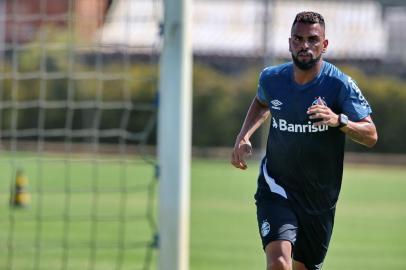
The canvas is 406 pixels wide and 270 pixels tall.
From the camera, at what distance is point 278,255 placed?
6.80 m

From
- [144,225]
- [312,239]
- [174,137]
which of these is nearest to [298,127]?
[312,239]

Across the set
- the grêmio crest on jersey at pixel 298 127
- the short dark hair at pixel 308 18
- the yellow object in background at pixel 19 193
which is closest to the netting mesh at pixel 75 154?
the yellow object in background at pixel 19 193

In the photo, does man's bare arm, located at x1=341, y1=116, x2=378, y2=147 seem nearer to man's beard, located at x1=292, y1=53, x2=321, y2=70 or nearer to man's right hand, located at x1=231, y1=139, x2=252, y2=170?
man's beard, located at x1=292, y1=53, x2=321, y2=70

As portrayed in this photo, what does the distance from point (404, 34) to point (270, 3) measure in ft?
41.3

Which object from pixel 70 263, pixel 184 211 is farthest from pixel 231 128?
pixel 184 211

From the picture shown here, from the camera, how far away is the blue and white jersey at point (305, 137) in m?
6.95

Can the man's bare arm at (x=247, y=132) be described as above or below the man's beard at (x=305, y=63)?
below

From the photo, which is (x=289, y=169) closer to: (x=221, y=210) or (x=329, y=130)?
(x=329, y=130)

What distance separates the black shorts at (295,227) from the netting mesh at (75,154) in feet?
5.66

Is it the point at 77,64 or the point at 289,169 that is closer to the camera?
the point at 289,169

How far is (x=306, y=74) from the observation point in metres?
7.02

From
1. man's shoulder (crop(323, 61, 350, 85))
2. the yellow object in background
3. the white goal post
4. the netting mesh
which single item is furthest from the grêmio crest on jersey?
the yellow object in background

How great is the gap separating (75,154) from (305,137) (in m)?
24.0

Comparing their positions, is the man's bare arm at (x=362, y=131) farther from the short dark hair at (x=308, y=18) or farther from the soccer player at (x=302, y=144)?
the short dark hair at (x=308, y=18)
